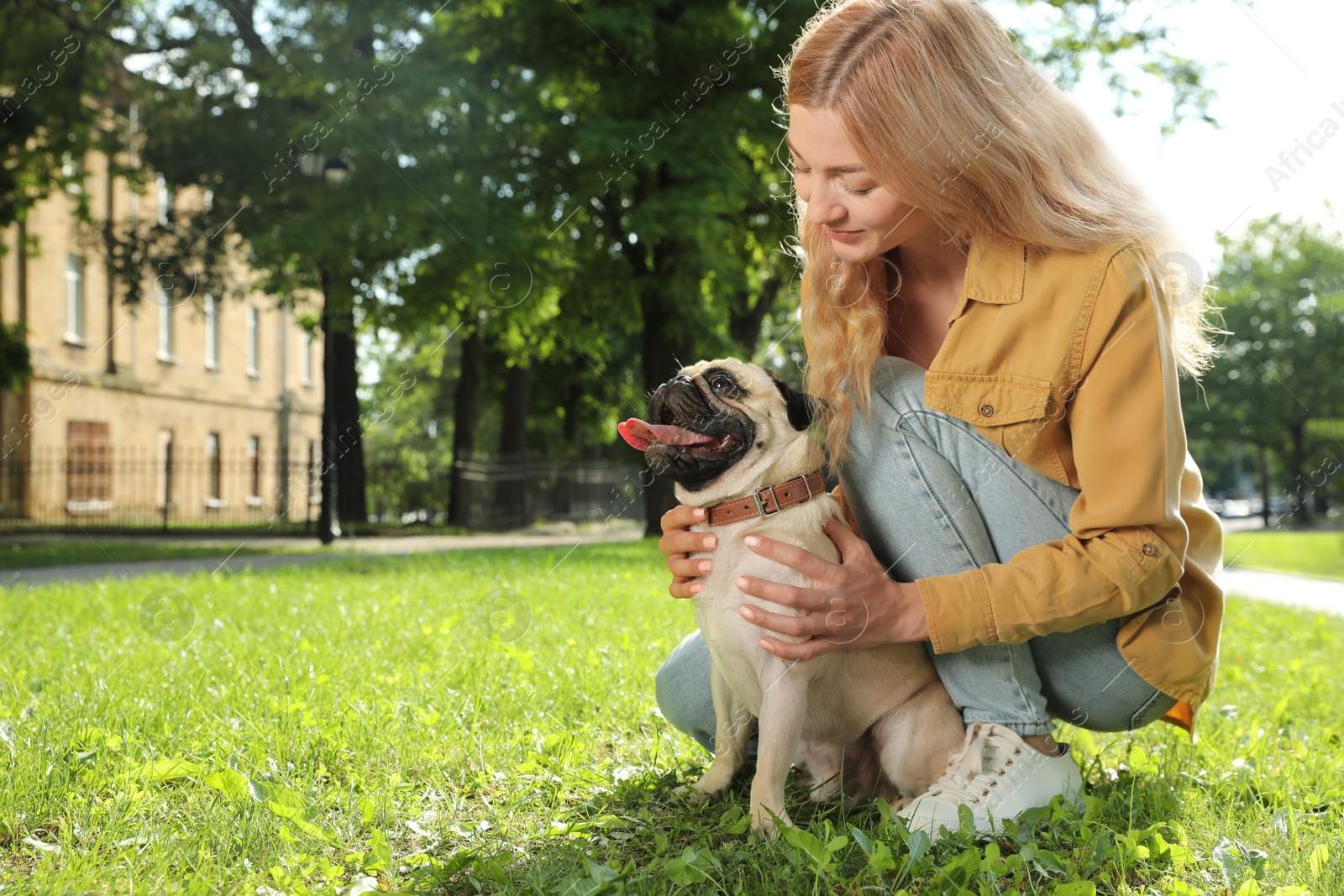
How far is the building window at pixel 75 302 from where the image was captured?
22062 mm

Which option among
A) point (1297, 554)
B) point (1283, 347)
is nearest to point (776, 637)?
point (1297, 554)

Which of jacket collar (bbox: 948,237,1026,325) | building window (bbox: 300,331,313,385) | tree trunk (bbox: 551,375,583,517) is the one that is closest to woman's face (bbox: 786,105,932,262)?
jacket collar (bbox: 948,237,1026,325)

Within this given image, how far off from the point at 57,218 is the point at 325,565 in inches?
660

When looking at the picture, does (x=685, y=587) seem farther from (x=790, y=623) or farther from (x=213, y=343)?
(x=213, y=343)

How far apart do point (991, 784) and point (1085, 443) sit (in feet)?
2.89

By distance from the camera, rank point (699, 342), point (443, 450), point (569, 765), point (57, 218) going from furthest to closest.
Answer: point (443, 450)
point (57, 218)
point (699, 342)
point (569, 765)

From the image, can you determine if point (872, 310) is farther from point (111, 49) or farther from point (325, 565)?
point (111, 49)

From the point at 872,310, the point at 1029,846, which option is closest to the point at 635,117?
the point at 872,310

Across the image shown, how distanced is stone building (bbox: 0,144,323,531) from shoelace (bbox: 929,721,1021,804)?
596 inches

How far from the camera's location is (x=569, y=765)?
9.41 ft

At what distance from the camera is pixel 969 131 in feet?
7.66

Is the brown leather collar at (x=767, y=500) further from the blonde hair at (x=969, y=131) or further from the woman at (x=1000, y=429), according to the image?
the blonde hair at (x=969, y=131)

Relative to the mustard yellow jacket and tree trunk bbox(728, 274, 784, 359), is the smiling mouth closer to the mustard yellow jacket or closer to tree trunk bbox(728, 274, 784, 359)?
the mustard yellow jacket

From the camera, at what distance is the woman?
86.7 inches
